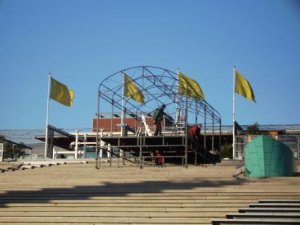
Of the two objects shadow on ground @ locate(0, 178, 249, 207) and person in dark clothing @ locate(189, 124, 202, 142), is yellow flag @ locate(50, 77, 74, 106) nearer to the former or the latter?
person in dark clothing @ locate(189, 124, 202, 142)

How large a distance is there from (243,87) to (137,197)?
2270cm

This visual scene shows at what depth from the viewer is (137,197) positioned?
16016mm

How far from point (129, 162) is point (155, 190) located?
1138 cm

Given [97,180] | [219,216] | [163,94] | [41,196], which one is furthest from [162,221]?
[163,94]

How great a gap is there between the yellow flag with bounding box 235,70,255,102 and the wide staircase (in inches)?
676

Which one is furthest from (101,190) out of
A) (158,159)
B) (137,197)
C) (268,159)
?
(158,159)

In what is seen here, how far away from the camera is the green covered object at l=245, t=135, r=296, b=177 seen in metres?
18.5

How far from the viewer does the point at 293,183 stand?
55.1ft

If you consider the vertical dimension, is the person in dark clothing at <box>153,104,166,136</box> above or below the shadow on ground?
above

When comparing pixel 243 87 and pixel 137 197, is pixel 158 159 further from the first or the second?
pixel 243 87

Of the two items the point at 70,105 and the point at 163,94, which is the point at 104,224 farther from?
the point at 70,105

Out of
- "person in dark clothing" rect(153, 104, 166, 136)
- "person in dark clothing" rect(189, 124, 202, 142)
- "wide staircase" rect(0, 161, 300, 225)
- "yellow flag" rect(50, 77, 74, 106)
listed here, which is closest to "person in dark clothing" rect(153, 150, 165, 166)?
"person in dark clothing" rect(153, 104, 166, 136)

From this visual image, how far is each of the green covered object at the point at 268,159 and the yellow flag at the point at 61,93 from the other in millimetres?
21969

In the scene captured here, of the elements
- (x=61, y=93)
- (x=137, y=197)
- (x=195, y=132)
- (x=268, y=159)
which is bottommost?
(x=137, y=197)
